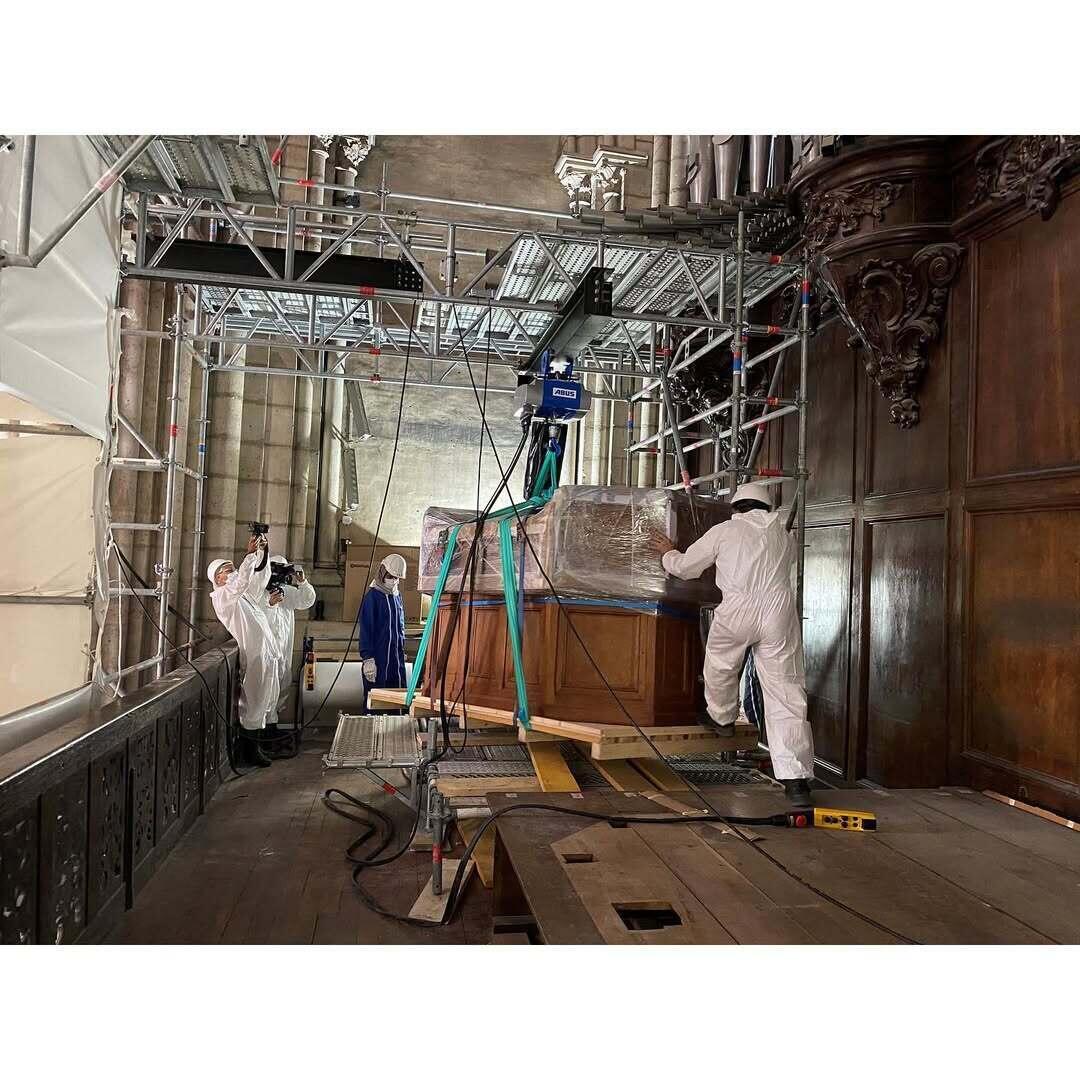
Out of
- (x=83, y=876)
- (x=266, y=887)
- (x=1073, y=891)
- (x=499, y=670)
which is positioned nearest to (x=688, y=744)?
(x=499, y=670)

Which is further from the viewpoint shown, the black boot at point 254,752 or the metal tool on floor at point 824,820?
the black boot at point 254,752

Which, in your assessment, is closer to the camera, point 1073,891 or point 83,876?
point 1073,891

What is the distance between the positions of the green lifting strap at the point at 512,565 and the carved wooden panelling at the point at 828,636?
3.18 metres

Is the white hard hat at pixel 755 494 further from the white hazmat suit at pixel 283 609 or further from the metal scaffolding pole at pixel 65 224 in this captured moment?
the white hazmat suit at pixel 283 609

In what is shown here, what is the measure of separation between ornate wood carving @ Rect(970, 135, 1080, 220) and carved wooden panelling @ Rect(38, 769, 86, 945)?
601cm

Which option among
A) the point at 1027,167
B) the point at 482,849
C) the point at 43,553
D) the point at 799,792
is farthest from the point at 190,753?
the point at 1027,167

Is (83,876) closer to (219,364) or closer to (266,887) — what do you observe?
(266,887)

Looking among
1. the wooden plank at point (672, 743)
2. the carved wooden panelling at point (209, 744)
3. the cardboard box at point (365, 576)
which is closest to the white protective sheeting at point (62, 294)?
the carved wooden panelling at point (209, 744)

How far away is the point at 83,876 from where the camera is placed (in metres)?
3.99

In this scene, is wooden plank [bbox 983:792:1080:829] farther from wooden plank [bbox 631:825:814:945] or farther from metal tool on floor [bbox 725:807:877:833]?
wooden plank [bbox 631:825:814:945]

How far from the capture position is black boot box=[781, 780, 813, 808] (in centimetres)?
466

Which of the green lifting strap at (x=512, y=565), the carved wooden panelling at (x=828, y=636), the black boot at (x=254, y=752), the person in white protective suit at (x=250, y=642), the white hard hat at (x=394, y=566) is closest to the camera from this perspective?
the green lifting strap at (x=512, y=565)

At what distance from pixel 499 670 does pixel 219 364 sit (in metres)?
6.51

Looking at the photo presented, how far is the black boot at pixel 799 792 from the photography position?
4662 mm
